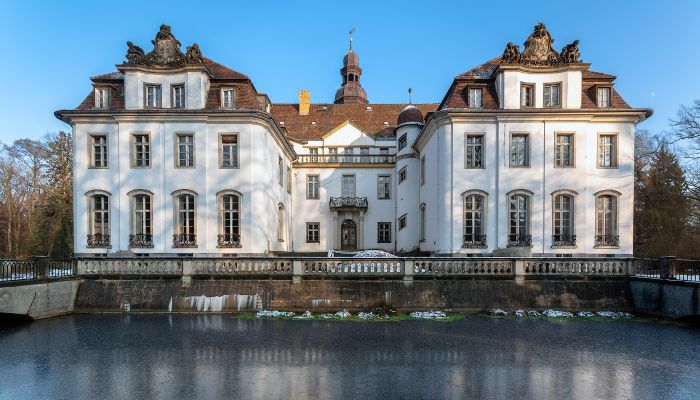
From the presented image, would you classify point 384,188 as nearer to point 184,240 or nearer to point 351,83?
point 184,240

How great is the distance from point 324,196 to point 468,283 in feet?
58.2

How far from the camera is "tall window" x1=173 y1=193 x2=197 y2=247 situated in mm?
20516

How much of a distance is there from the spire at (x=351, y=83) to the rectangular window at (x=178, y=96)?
2383cm

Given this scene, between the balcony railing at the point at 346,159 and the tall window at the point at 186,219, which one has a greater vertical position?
the balcony railing at the point at 346,159

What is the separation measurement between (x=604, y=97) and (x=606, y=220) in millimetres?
6682

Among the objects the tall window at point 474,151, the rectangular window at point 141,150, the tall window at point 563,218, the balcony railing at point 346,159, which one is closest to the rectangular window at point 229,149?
the rectangular window at point 141,150

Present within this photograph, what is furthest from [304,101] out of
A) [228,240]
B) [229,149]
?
[228,240]

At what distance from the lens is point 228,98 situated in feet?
69.5

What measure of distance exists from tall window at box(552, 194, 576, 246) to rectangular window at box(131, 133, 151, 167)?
71.8ft

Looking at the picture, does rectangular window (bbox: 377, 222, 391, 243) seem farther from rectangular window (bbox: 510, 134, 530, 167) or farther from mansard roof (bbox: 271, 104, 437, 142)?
rectangular window (bbox: 510, 134, 530, 167)

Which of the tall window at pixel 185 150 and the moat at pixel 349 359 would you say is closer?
the moat at pixel 349 359

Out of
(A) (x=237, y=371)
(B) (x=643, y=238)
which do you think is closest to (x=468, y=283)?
(A) (x=237, y=371)

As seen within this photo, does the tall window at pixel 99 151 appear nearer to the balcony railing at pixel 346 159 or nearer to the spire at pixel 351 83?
the balcony railing at pixel 346 159

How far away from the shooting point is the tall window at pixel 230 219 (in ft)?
67.6
